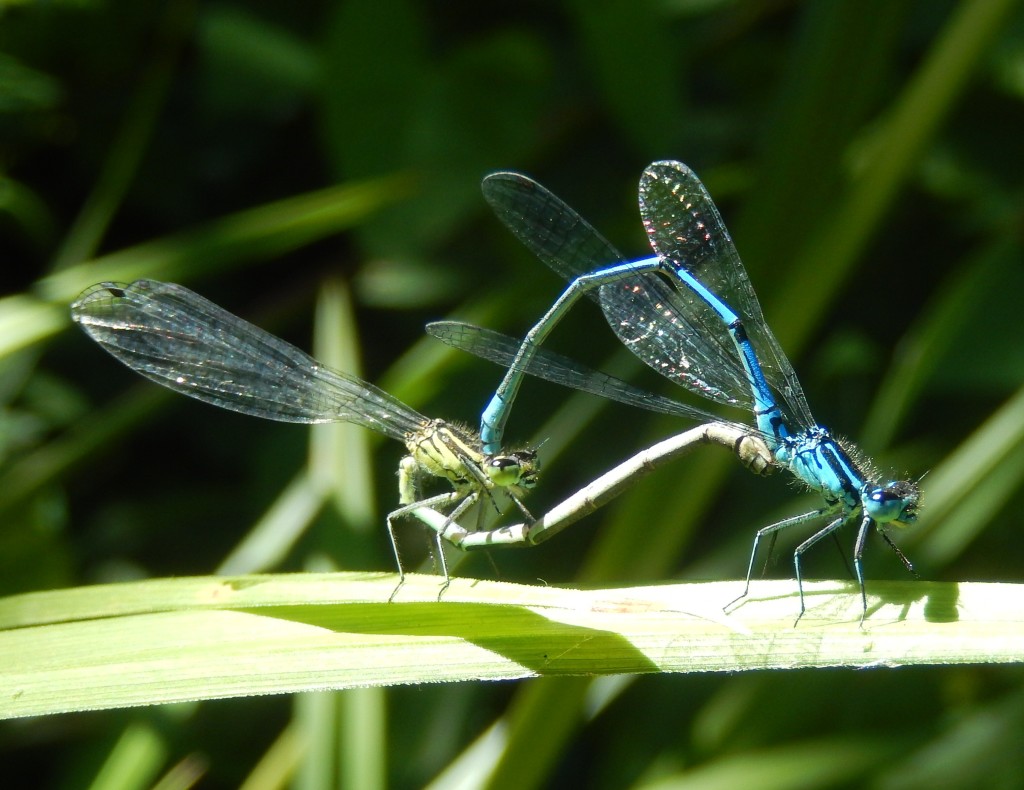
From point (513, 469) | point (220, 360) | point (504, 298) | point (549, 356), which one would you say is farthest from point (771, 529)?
point (220, 360)

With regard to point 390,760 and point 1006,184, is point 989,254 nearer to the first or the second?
point 1006,184

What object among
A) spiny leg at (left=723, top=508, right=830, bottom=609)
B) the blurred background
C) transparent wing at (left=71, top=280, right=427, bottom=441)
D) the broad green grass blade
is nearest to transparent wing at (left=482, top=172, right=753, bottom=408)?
the blurred background

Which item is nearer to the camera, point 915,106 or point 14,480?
point 915,106

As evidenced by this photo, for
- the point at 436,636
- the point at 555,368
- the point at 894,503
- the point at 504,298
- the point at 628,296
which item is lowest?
the point at 894,503

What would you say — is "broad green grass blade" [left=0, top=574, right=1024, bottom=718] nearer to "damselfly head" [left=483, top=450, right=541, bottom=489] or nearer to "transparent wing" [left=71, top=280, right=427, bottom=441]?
"damselfly head" [left=483, top=450, right=541, bottom=489]

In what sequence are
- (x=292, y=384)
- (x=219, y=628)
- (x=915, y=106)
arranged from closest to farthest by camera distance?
(x=219, y=628), (x=292, y=384), (x=915, y=106)

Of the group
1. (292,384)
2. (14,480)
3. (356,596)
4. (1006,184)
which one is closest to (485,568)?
(292,384)

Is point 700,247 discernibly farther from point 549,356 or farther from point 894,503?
point 894,503
